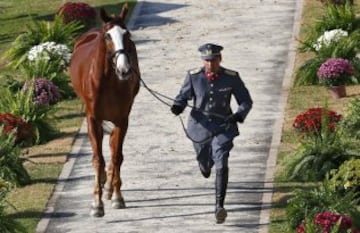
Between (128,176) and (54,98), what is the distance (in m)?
6.08

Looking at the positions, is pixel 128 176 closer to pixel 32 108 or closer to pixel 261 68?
pixel 32 108

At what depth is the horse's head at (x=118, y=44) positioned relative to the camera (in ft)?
66.9

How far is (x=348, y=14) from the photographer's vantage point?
3359cm

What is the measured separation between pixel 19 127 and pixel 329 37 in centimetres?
869

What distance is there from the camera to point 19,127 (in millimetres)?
26359

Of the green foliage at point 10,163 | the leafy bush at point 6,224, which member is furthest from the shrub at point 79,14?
the leafy bush at point 6,224

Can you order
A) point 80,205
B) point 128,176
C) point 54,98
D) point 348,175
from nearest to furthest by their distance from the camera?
1. point 348,175
2. point 80,205
3. point 128,176
4. point 54,98

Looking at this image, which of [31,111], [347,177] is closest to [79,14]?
[31,111]

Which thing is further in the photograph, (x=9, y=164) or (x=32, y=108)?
(x=32, y=108)

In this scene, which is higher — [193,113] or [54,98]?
[193,113]

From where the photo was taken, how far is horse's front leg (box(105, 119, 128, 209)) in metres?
22.0

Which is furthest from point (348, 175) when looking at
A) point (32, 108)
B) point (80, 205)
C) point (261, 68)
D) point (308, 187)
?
point (261, 68)

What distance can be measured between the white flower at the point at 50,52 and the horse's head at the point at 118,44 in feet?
34.9

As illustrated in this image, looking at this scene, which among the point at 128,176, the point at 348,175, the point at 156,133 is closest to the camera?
A: the point at 348,175
